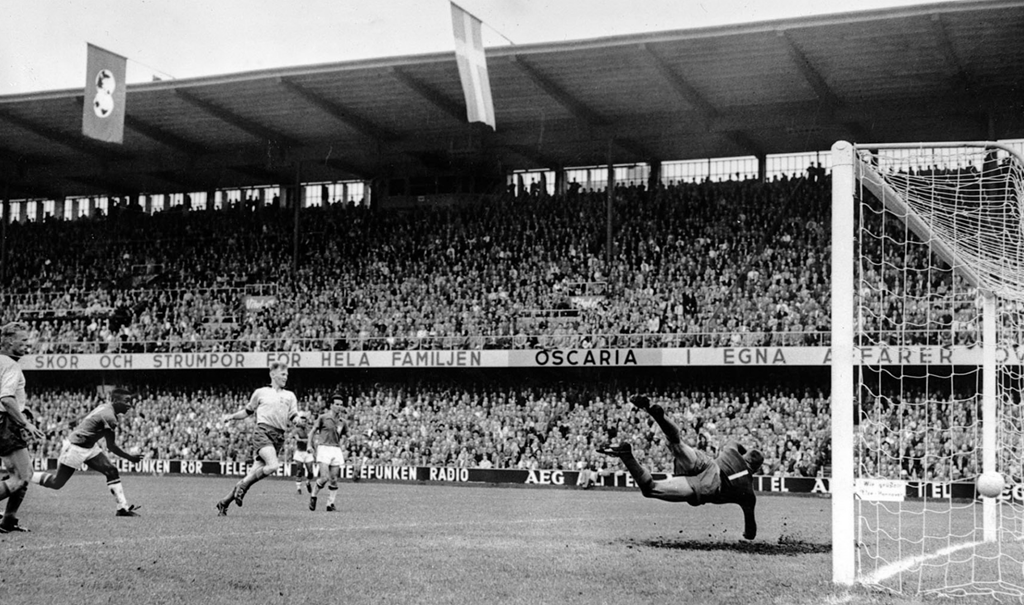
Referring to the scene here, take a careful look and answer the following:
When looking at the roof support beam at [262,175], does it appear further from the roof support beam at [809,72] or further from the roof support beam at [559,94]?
the roof support beam at [809,72]

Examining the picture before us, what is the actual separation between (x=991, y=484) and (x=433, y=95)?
2726 centimetres

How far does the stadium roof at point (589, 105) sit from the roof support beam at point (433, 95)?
2.6 inches

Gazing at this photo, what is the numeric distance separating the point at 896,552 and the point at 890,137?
Result: 27.8 m

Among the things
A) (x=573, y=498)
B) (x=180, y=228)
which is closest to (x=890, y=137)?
(x=573, y=498)

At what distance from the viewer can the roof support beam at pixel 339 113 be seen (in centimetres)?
3544

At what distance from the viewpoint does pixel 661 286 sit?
35.2 meters

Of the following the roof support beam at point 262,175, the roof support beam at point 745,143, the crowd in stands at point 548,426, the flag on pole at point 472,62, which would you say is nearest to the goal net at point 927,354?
the crowd in stands at point 548,426

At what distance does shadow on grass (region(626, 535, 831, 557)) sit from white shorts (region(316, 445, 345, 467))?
744cm

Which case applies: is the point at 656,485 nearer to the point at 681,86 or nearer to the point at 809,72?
the point at 809,72

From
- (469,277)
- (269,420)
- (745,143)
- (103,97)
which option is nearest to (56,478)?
(269,420)

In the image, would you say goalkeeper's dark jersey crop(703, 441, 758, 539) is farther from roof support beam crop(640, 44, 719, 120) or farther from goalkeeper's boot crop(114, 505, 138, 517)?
roof support beam crop(640, 44, 719, 120)

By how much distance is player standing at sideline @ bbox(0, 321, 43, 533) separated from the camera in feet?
37.6

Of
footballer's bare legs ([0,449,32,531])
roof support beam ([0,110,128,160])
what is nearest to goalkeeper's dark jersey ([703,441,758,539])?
footballer's bare legs ([0,449,32,531])

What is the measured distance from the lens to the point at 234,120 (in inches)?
1531
